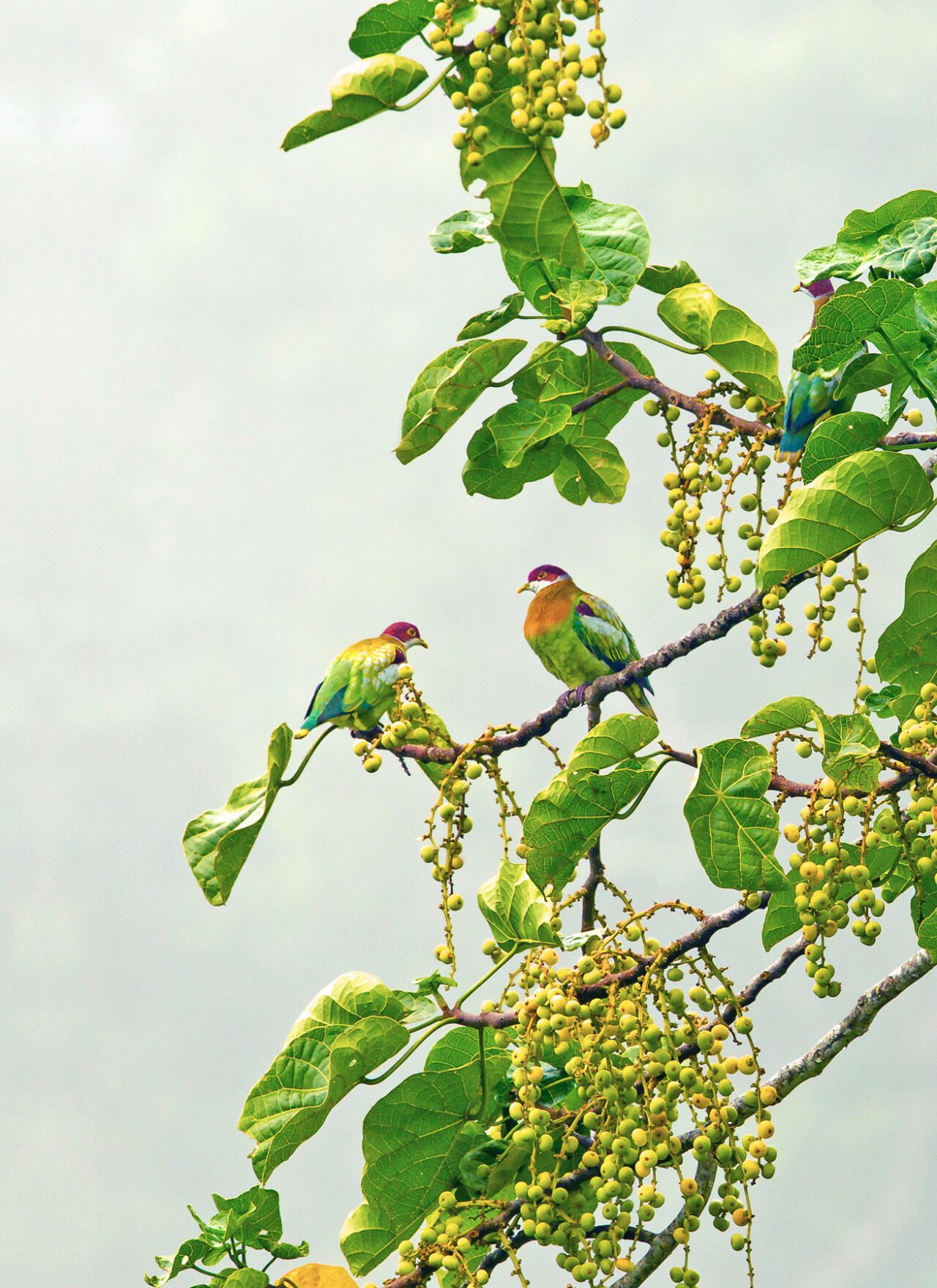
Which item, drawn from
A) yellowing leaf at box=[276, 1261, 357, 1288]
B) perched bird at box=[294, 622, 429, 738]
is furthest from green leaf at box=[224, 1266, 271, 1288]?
perched bird at box=[294, 622, 429, 738]

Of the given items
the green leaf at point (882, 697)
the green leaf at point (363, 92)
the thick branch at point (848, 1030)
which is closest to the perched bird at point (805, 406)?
the green leaf at point (882, 697)

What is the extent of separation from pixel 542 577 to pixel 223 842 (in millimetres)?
1079

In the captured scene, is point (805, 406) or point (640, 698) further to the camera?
point (640, 698)

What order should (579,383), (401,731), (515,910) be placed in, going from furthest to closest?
(579,383) → (401,731) → (515,910)

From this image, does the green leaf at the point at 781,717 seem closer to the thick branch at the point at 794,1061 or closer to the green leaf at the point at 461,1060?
the thick branch at the point at 794,1061

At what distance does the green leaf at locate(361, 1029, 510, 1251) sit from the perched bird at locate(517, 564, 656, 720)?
79 cm

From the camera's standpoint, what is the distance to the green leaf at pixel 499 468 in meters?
2.48

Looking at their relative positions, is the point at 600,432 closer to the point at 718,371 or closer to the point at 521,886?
the point at 718,371

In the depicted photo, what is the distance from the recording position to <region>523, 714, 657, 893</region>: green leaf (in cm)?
200

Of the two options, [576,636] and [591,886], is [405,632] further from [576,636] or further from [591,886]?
[591,886]

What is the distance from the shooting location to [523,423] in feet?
7.54

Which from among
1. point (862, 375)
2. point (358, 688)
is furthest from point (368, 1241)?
point (862, 375)

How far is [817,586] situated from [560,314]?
0.57 m

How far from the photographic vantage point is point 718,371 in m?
2.27
